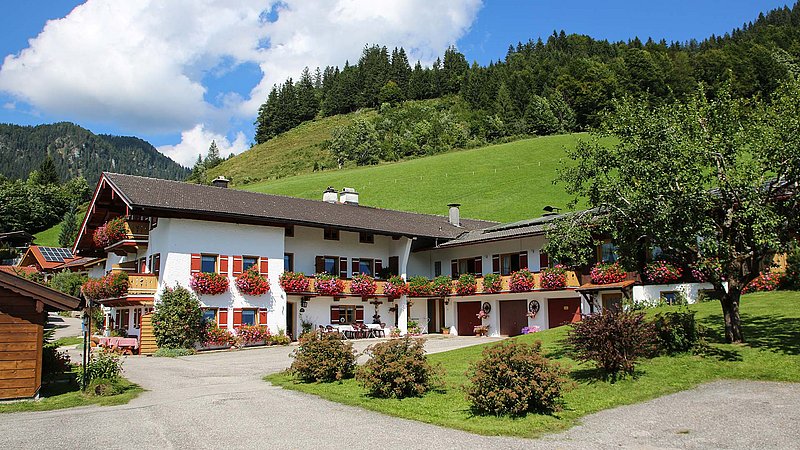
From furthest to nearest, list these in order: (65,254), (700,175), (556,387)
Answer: (65,254) → (700,175) → (556,387)

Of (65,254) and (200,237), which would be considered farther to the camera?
(65,254)

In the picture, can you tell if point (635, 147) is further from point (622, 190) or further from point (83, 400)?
point (83, 400)

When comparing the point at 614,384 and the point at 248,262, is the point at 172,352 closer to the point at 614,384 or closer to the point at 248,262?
the point at 248,262

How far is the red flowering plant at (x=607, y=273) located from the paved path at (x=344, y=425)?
15.3m

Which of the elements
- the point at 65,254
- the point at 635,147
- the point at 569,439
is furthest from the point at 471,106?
the point at 569,439

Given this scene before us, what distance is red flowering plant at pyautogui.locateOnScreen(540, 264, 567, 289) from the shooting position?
30703 mm

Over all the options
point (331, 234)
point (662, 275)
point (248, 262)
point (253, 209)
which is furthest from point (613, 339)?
point (331, 234)

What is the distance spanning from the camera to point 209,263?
3008 cm

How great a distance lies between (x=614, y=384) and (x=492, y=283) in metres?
19.9

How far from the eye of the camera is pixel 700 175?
16125 mm

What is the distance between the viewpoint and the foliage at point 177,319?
27625mm

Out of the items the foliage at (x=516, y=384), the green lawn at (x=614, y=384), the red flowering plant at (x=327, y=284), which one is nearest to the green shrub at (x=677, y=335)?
the green lawn at (x=614, y=384)

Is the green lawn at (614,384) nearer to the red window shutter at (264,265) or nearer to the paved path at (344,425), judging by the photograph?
the paved path at (344,425)

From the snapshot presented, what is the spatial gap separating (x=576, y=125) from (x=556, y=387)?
89180 millimetres
